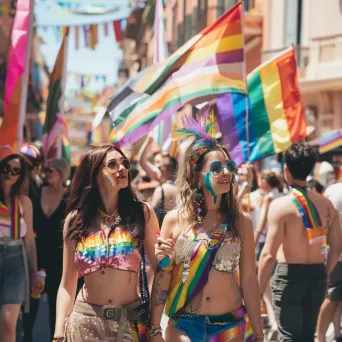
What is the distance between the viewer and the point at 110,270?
4.66 m

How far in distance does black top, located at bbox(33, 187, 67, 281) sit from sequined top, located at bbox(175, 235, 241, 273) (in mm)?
3189

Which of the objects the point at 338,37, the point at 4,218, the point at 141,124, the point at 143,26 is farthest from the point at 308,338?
the point at 143,26

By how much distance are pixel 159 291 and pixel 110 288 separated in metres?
0.25

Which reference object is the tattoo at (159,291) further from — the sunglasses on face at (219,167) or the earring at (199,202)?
the sunglasses on face at (219,167)

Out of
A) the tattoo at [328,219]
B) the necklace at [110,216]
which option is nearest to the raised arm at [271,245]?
the tattoo at [328,219]

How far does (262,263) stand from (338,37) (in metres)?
18.8

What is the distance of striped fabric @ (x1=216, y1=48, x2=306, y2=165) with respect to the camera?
867 centimetres

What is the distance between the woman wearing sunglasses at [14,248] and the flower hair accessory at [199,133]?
1988mm

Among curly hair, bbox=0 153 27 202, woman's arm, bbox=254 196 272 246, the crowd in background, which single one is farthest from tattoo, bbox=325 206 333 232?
woman's arm, bbox=254 196 272 246

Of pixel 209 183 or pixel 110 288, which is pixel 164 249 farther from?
pixel 209 183

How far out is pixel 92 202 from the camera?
4918 millimetres

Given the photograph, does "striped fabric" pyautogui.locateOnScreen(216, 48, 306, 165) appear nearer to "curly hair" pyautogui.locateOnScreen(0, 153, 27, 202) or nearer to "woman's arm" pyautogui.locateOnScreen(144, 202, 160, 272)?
"curly hair" pyautogui.locateOnScreen(0, 153, 27, 202)

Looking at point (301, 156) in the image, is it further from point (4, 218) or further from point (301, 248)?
point (4, 218)

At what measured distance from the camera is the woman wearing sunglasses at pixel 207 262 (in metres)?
4.61
